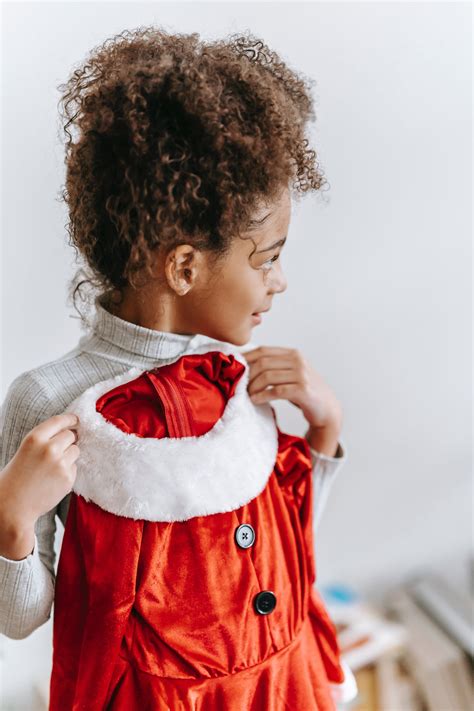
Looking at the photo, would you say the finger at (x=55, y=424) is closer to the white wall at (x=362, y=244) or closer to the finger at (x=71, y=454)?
the finger at (x=71, y=454)

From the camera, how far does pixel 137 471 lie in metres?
0.68

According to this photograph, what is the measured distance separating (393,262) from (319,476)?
0.52 metres

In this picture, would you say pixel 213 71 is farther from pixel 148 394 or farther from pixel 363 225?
pixel 363 225

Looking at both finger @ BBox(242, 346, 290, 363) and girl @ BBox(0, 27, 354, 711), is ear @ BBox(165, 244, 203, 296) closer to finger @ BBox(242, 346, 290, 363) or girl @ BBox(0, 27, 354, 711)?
girl @ BBox(0, 27, 354, 711)

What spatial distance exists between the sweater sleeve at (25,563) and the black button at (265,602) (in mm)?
206

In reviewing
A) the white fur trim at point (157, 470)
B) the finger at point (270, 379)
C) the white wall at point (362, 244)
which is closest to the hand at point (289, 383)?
the finger at point (270, 379)

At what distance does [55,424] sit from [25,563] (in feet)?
0.45

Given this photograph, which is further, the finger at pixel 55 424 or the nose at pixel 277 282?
the nose at pixel 277 282

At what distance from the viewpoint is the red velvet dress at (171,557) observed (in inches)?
27.0

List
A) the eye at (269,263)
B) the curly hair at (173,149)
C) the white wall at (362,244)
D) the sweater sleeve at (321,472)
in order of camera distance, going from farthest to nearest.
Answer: the white wall at (362,244)
the sweater sleeve at (321,472)
the eye at (269,263)
the curly hair at (173,149)

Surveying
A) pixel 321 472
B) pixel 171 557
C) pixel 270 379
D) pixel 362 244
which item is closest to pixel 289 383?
pixel 270 379

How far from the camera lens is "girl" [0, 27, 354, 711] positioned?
0.67 metres

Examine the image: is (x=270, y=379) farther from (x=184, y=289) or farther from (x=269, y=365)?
(x=184, y=289)

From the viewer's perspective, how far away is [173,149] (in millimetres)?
667
